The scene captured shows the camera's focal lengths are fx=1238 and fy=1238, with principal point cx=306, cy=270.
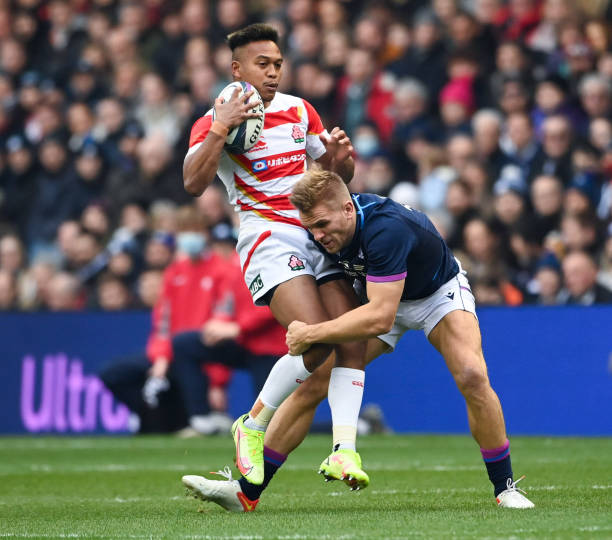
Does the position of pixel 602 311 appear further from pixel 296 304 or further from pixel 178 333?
pixel 296 304

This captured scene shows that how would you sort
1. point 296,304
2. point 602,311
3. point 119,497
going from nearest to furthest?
point 296,304
point 119,497
point 602,311

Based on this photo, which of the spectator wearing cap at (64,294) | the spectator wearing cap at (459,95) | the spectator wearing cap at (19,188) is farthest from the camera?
the spectator wearing cap at (19,188)

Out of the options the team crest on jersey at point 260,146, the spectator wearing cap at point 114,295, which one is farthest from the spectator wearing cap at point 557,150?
the team crest on jersey at point 260,146

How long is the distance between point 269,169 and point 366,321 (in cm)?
113

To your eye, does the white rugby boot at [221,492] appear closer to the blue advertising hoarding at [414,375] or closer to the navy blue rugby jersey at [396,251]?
the navy blue rugby jersey at [396,251]

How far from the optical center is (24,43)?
18.0m

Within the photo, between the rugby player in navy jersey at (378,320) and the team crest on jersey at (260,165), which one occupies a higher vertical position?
the team crest on jersey at (260,165)

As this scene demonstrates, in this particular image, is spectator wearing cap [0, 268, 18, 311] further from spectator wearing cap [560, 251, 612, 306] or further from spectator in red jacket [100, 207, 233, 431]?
spectator wearing cap [560, 251, 612, 306]

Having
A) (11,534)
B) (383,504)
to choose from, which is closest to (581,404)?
(383,504)

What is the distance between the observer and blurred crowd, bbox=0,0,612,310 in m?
11.7

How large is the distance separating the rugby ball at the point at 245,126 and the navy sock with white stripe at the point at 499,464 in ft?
6.32

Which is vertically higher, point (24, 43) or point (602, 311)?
point (24, 43)

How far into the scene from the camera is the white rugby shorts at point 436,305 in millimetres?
6102

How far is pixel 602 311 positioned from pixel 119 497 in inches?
208
